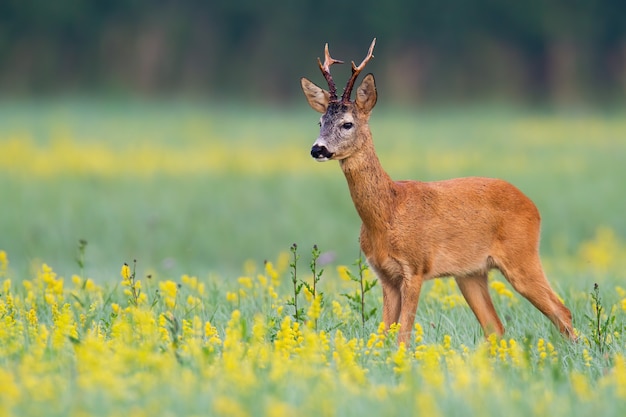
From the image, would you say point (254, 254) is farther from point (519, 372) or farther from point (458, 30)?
point (458, 30)

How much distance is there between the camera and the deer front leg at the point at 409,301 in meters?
7.18

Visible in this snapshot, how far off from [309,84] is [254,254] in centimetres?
862

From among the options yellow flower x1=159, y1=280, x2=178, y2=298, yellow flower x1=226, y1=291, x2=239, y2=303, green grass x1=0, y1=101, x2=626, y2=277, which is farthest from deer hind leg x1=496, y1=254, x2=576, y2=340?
green grass x1=0, y1=101, x2=626, y2=277

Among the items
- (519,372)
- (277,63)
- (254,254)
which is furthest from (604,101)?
(519,372)

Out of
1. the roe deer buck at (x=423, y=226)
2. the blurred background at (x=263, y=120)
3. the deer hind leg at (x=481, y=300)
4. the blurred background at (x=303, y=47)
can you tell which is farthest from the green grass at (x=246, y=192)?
the blurred background at (x=303, y=47)

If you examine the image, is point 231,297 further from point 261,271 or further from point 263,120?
point 263,120

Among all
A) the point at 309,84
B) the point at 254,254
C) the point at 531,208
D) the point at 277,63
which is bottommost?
the point at 254,254

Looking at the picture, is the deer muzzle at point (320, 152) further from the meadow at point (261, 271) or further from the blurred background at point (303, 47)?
the blurred background at point (303, 47)

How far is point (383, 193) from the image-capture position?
7.54 metres

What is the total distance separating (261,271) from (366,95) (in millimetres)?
7353

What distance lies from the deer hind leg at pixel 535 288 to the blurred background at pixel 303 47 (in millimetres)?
25838

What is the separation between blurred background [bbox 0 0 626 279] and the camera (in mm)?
16500

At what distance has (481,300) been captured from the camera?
8023mm

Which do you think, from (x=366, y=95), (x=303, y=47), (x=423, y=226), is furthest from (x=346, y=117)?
(x=303, y=47)
